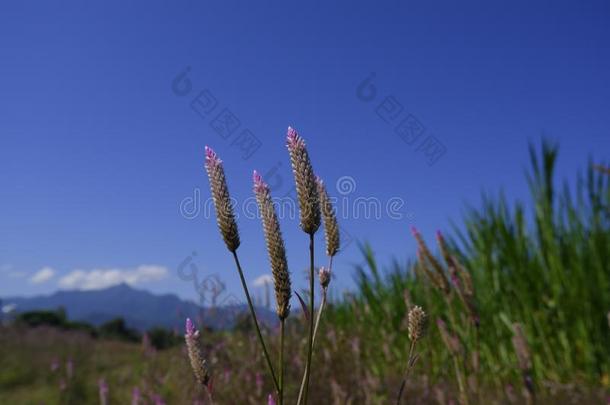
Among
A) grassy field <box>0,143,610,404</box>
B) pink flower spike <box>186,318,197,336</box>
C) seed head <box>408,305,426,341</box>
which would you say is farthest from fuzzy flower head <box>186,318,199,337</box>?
grassy field <box>0,143,610,404</box>

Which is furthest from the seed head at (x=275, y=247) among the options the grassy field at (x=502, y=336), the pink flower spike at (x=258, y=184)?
the grassy field at (x=502, y=336)

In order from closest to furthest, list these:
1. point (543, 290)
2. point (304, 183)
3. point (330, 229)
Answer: point (304, 183) < point (330, 229) < point (543, 290)

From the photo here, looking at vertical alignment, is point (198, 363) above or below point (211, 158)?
below

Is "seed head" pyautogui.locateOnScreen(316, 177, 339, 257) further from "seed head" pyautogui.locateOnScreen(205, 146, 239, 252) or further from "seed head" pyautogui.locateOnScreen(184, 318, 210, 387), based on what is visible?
"seed head" pyautogui.locateOnScreen(184, 318, 210, 387)

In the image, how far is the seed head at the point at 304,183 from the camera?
1.04 m

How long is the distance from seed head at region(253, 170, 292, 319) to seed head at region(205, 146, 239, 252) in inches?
2.5

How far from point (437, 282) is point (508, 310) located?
2.70 meters

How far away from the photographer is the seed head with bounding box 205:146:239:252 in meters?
1.07

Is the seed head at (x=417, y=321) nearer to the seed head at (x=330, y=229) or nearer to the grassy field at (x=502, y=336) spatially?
the seed head at (x=330, y=229)

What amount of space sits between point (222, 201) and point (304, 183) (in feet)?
0.57

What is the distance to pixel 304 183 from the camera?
107 cm

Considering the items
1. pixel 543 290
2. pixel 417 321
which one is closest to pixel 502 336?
pixel 543 290

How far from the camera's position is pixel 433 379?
4477mm

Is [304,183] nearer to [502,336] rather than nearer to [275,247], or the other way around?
[275,247]
